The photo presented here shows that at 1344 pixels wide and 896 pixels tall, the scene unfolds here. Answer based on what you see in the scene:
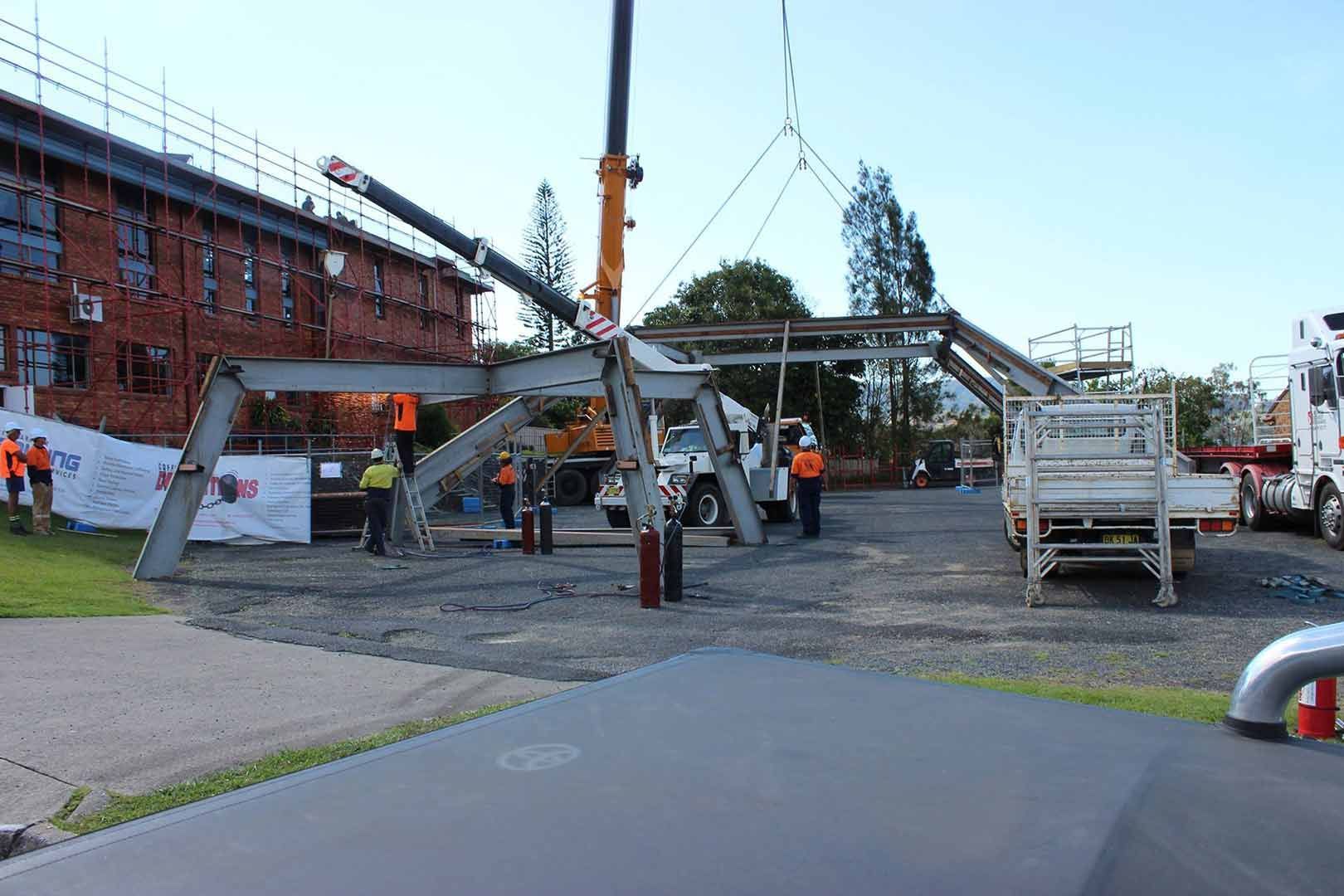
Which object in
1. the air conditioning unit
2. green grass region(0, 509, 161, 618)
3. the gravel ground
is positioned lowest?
the gravel ground

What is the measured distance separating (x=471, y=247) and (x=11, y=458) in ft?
26.6

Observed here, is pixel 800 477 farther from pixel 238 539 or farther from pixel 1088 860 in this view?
pixel 1088 860

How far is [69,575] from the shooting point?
12.1 m

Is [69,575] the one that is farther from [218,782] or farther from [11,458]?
[218,782]

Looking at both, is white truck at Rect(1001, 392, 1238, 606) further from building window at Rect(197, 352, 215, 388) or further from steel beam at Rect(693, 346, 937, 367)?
building window at Rect(197, 352, 215, 388)

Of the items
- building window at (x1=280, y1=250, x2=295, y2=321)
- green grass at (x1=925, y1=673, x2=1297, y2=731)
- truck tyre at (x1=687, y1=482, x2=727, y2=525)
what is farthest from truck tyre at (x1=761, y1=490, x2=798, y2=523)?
building window at (x1=280, y1=250, x2=295, y2=321)

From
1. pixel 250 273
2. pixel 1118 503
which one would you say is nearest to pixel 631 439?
pixel 1118 503

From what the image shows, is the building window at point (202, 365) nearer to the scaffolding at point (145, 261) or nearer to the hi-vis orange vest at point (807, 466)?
the scaffolding at point (145, 261)

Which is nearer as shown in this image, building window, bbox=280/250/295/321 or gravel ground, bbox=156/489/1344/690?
gravel ground, bbox=156/489/1344/690

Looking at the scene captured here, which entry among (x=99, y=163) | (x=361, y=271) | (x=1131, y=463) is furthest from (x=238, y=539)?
(x=361, y=271)

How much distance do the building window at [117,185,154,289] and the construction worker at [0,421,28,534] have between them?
10025 mm

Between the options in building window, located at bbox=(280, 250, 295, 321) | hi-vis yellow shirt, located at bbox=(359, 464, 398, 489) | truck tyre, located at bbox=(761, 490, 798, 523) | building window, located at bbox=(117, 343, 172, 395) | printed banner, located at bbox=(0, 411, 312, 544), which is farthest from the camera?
building window, located at bbox=(280, 250, 295, 321)

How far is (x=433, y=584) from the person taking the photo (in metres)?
12.7

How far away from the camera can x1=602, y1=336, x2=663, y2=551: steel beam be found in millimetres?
13102
